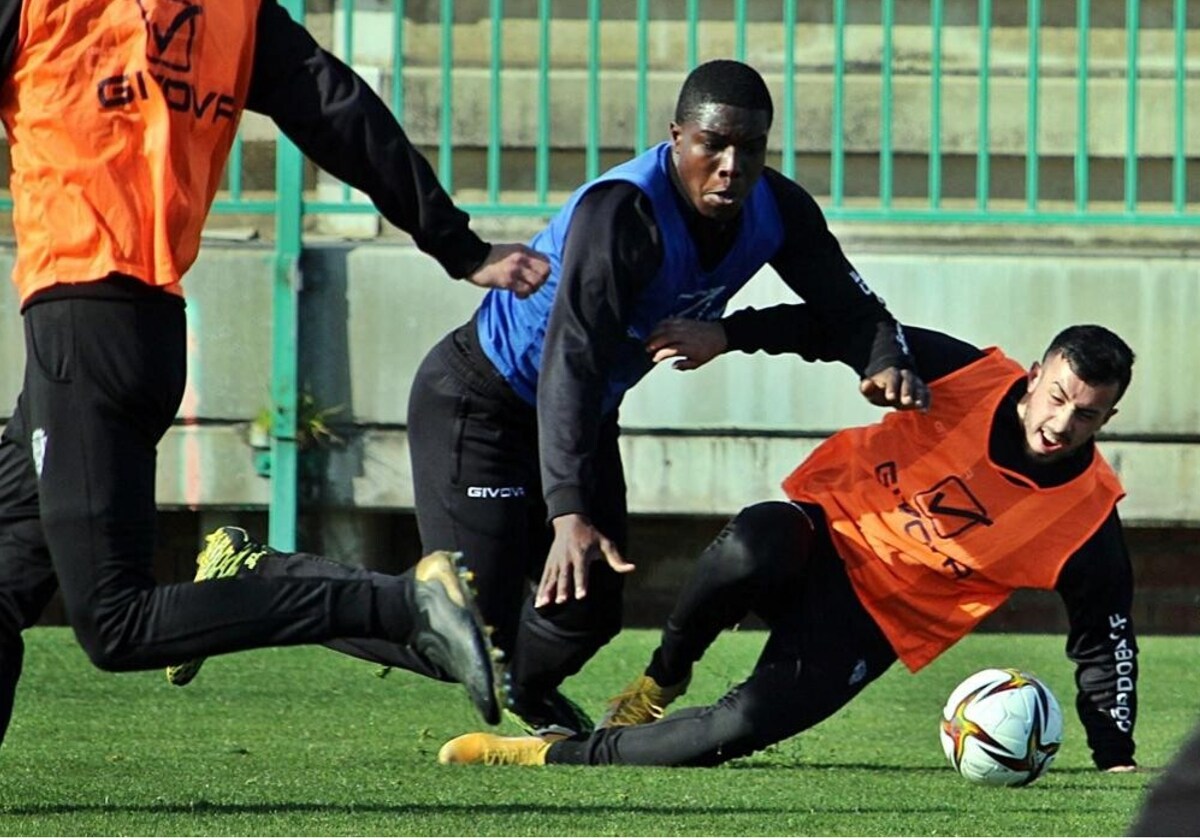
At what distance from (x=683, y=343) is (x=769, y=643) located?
934 millimetres

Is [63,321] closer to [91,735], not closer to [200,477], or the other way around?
[91,735]

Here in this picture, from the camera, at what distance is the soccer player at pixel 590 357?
215 inches

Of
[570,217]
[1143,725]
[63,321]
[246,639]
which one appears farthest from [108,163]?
[1143,725]

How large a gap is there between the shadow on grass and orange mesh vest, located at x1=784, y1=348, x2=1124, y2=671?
1.00 metres

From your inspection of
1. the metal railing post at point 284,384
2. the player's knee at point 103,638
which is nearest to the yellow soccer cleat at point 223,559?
the player's knee at point 103,638

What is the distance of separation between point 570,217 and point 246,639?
1.86 metres

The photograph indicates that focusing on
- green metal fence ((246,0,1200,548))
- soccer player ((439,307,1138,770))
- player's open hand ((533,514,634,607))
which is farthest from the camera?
green metal fence ((246,0,1200,548))

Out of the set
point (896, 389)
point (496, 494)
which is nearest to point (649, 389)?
point (496, 494)

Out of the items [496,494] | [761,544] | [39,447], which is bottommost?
[761,544]

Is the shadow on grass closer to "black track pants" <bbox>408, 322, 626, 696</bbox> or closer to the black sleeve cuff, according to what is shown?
the black sleeve cuff

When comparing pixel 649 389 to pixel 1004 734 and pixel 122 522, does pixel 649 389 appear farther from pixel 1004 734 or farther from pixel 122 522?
pixel 122 522

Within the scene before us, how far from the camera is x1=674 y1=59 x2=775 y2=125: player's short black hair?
5.57 m

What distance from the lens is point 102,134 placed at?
423 centimetres

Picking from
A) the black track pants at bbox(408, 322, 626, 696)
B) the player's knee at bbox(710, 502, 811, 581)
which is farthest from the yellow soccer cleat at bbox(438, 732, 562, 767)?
the player's knee at bbox(710, 502, 811, 581)
